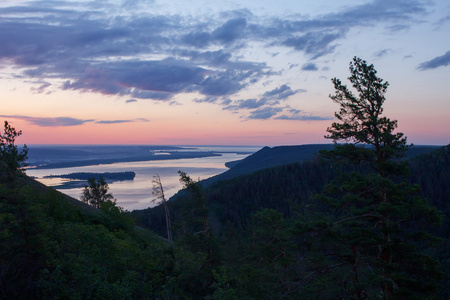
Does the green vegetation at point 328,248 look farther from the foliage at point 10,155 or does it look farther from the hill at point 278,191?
the hill at point 278,191

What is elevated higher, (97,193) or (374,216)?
(374,216)

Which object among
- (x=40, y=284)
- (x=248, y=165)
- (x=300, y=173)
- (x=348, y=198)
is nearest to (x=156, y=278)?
(x=40, y=284)

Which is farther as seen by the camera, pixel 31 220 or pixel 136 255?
pixel 136 255

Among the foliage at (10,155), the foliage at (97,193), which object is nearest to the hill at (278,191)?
the foliage at (97,193)

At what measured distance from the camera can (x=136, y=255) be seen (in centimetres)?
1448

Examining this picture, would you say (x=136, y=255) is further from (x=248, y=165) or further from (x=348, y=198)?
(x=248, y=165)

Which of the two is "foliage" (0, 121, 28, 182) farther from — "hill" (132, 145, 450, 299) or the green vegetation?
"hill" (132, 145, 450, 299)

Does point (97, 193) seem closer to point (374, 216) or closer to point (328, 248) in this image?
point (328, 248)

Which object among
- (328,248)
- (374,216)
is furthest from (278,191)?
(374,216)

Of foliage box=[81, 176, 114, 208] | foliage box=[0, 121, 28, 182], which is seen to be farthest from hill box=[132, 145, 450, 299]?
foliage box=[0, 121, 28, 182]

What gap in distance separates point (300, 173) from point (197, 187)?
86137 mm

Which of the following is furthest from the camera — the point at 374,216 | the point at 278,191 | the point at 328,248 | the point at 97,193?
the point at 278,191

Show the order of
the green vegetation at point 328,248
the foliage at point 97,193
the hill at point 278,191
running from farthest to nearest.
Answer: the hill at point 278,191 → the foliage at point 97,193 → the green vegetation at point 328,248

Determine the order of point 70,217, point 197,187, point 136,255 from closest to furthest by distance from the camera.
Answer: point 136,255
point 70,217
point 197,187
